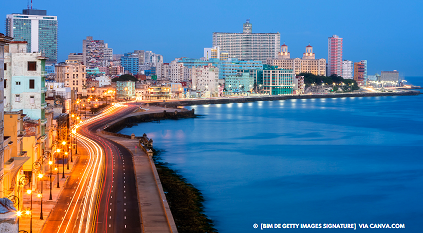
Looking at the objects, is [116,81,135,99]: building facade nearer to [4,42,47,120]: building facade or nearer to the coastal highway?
the coastal highway

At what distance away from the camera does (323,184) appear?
37938 mm

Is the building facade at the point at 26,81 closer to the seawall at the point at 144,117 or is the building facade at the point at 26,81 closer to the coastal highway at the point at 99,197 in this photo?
the coastal highway at the point at 99,197

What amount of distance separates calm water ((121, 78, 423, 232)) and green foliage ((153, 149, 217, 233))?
0.81 metres

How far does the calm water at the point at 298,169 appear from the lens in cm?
3005

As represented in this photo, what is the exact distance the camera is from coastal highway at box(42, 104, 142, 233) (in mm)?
21844

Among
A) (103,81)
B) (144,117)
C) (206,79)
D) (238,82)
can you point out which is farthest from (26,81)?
(238,82)

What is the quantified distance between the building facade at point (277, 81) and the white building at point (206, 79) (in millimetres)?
28507

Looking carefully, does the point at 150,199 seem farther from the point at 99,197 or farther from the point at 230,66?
the point at 230,66

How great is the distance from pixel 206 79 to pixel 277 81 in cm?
3351

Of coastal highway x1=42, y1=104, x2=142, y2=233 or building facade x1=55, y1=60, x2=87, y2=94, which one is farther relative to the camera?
building facade x1=55, y1=60, x2=87, y2=94

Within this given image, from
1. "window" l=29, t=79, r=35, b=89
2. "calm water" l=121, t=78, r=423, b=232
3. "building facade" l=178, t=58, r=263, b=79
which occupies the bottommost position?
"calm water" l=121, t=78, r=423, b=232

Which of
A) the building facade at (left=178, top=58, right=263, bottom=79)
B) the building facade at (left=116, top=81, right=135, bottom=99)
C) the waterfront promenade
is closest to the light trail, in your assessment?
the waterfront promenade

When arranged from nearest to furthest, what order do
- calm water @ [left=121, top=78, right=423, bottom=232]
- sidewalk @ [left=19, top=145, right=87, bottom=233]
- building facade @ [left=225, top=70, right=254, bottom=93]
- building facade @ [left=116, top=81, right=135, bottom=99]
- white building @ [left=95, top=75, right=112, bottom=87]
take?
sidewalk @ [left=19, top=145, right=87, bottom=233] < calm water @ [left=121, top=78, right=423, bottom=232] < building facade @ [left=116, top=81, right=135, bottom=99] < white building @ [left=95, top=75, right=112, bottom=87] < building facade @ [left=225, top=70, right=254, bottom=93]

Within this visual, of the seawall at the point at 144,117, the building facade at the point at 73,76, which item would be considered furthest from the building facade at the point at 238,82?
the seawall at the point at 144,117
